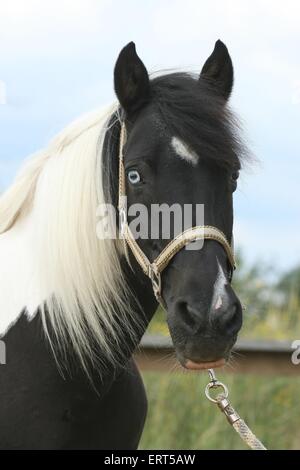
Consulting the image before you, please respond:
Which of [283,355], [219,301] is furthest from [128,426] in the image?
[283,355]

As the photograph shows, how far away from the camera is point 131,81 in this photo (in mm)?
3021

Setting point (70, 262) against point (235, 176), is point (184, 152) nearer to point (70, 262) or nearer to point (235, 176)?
point (235, 176)

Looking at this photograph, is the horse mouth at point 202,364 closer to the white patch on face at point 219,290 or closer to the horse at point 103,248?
the horse at point 103,248

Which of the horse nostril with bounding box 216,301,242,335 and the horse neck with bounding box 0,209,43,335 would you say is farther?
the horse neck with bounding box 0,209,43,335

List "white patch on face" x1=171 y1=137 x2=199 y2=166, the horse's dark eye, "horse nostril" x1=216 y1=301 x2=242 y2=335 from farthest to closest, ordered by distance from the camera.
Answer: the horse's dark eye, "white patch on face" x1=171 y1=137 x2=199 y2=166, "horse nostril" x1=216 y1=301 x2=242 y2=335

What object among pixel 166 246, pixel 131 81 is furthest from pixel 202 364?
pixel 131 81

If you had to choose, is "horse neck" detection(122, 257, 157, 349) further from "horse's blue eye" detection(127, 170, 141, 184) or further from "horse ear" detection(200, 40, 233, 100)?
"horse ear" detection(200, 40, 233, 100)

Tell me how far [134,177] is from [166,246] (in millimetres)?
314

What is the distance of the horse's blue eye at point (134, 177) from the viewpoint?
285cm

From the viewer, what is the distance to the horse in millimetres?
2797

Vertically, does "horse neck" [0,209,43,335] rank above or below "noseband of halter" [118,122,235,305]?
below

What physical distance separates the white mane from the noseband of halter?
12cm

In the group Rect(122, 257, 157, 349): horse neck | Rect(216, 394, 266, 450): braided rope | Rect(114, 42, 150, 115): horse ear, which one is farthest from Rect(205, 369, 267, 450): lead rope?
Rect(114, 42, 150, 115): horse ear

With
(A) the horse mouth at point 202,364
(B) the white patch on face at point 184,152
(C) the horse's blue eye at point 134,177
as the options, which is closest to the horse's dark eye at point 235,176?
(B) the white patch on face at point 184,152
